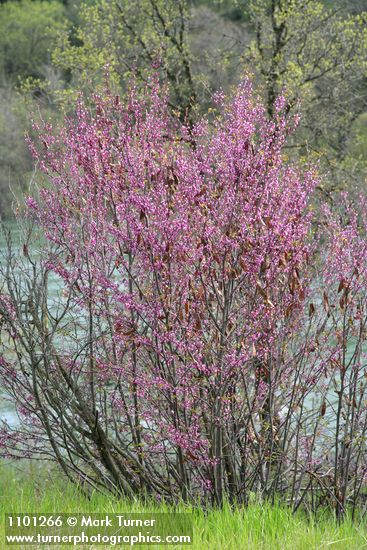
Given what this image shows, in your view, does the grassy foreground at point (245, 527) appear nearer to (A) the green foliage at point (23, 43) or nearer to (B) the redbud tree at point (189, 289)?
(B) the redbud tree at point (189, 289)

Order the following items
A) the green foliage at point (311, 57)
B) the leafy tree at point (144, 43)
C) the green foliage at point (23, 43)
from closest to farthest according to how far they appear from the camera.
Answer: the green foliage at point (311, 57)
the leafy tree at point (144, 43)
the green foliage at point (23, 43)

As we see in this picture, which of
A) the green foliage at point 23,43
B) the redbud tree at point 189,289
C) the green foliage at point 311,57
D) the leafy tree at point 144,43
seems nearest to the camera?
the redbud tree at point 189,289

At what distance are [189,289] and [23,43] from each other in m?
48.7

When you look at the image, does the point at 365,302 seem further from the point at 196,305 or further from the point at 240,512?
the point at 240,512

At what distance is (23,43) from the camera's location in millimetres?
51625

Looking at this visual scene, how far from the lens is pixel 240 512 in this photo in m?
5.34

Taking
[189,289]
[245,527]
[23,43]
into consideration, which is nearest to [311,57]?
[189,289]

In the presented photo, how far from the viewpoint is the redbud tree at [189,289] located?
5305 millimetres

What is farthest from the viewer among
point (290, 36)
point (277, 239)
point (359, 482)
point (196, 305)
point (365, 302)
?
point (290, 36)

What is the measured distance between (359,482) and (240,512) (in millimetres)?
1741

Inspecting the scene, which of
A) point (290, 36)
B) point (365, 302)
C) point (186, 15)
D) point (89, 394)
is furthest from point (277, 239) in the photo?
point (186, 15)

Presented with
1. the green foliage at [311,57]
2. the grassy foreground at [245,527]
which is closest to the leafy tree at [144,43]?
the green foliage at [311,57]

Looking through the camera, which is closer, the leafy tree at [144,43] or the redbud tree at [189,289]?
the redbud tree at [189,289]

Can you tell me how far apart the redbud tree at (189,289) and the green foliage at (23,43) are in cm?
4189
